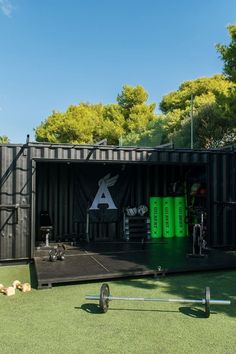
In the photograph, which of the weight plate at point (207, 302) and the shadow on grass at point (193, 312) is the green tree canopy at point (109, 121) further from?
the weight plate at point (207, 302)

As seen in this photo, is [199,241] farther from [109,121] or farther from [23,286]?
[109,121]

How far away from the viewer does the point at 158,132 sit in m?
25.4

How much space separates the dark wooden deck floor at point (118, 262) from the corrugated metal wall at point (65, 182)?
700 mm

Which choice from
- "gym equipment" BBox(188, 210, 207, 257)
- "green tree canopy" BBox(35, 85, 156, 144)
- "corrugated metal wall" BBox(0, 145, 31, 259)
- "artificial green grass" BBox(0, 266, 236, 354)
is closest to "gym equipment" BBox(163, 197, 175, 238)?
"gym equipment" BBox(188, 210, 207, 257)

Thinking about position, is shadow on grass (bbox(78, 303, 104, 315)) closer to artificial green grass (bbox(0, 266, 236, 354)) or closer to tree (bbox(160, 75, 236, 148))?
artificial green grass (bbox(0, 266, 236, 354))

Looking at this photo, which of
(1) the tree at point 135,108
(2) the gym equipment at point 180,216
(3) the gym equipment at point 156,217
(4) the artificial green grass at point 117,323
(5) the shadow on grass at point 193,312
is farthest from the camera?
(1) the tree at point 135,108

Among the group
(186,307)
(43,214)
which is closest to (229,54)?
(43,214)

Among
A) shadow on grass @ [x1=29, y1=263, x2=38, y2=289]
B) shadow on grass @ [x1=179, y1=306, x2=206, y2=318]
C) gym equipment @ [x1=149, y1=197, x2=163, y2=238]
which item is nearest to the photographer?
shadow on grass @ [x1=179, y1=306, x2=206, y2=318]

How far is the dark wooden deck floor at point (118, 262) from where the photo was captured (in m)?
5.83

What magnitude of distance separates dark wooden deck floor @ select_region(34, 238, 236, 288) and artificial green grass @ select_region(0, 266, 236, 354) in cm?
28

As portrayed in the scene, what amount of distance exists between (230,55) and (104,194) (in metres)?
7.90

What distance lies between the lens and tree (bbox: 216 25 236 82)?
1356cm

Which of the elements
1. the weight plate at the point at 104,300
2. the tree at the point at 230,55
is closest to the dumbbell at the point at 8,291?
the weight plate at the point at 104,300

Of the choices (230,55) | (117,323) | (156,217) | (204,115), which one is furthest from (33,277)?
(204,115)
